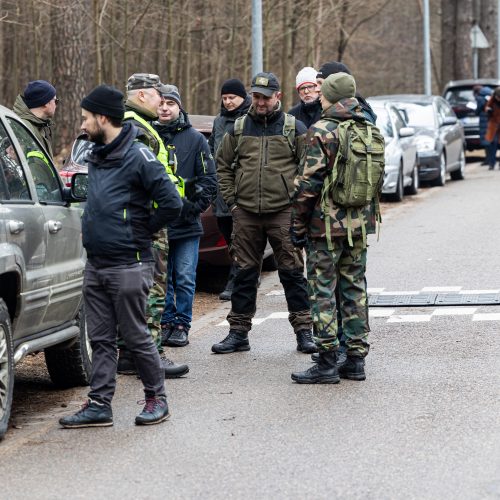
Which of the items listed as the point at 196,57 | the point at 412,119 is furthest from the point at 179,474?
the point at 196,57

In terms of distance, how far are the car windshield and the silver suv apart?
54.4 ft

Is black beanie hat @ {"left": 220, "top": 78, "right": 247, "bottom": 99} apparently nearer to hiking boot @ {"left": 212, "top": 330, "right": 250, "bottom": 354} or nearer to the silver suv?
hiking boot @ {"left": 212, "top": 330, "right": 250, "bottom": 354}

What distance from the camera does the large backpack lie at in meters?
→ 7.96

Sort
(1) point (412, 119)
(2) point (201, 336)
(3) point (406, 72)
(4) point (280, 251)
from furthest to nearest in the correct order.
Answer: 1. (3) point (406, 72)
2. (1) point (412, 119)
3. (2) point (201, 336)
4. (4) point (280, 251)

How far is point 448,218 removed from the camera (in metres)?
18.5

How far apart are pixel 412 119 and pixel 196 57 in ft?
39.6

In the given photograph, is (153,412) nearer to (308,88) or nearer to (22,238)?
(22,238)

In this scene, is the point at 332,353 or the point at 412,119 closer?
the point at 332,353

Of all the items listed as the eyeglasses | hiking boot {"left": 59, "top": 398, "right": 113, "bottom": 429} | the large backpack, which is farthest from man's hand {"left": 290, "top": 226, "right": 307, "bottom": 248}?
the eyeglasses

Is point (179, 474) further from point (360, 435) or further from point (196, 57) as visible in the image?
point (196, 57)

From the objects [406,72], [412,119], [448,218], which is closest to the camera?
[448,218]

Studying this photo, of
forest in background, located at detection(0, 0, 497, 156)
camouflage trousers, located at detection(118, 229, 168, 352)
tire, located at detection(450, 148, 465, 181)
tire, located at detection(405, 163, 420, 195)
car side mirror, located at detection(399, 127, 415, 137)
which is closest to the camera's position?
camouflage trousers, located at detection(118, 229, 168, 352)

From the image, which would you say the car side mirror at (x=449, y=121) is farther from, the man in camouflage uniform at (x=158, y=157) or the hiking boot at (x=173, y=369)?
the hiking boot at (x=173, y=369)

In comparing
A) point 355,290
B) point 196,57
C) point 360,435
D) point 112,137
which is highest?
point 196,57
